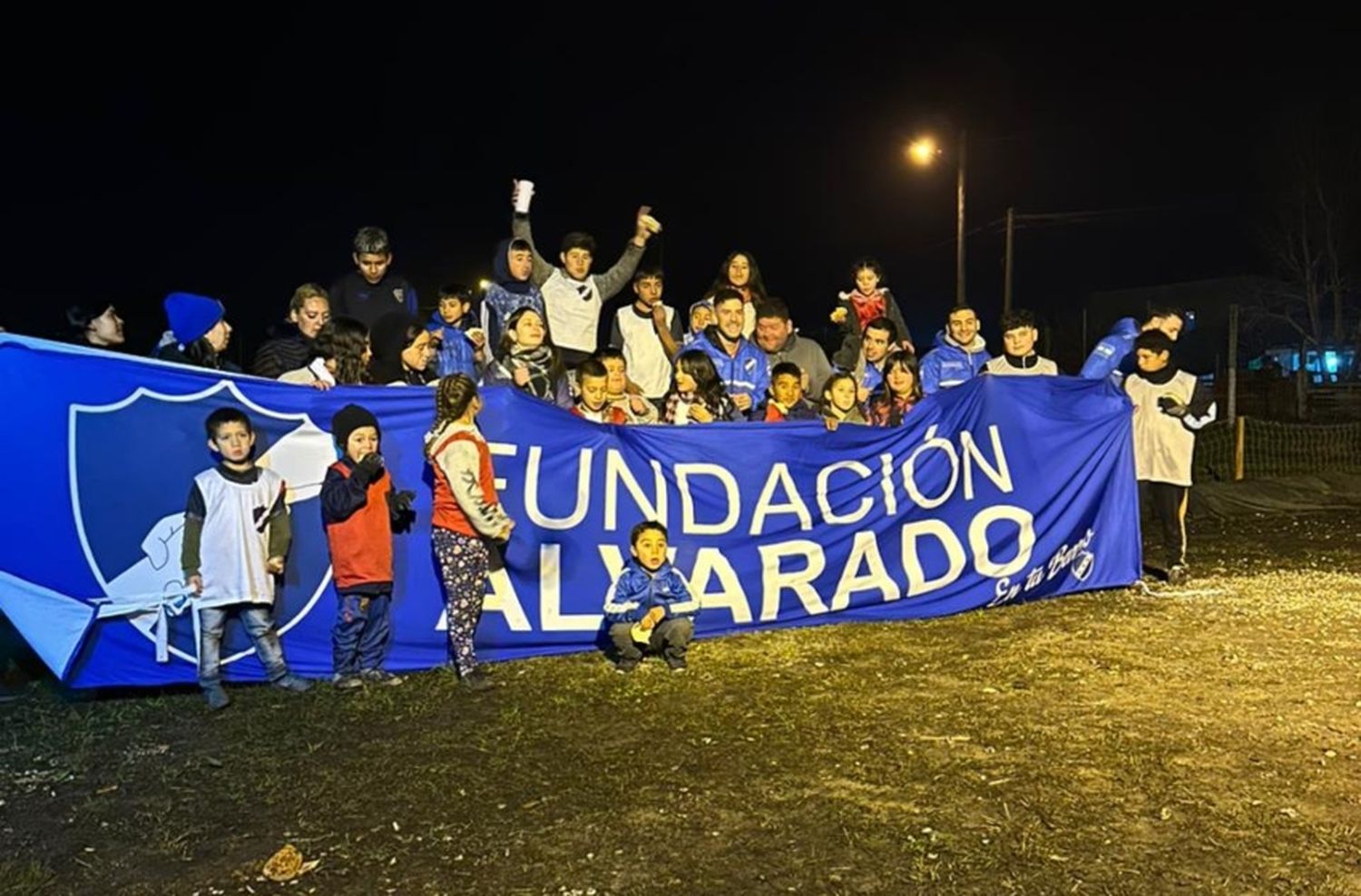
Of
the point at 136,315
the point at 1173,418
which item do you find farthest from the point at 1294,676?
the point at 136,315

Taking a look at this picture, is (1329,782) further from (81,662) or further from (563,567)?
(81,662)

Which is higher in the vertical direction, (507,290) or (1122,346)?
(507,290)

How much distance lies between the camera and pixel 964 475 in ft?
23.1

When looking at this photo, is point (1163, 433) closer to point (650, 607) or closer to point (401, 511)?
point (650, 607)

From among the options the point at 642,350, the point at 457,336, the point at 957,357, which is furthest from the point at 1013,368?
the point at 457,336

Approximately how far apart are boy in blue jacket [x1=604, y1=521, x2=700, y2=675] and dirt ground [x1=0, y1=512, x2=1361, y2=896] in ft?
0.42

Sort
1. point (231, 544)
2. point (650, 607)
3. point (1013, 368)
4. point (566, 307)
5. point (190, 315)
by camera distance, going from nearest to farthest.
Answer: point (231, 544), point (650, 607), point (190, 315), point (566, 307), point (1013, 368)

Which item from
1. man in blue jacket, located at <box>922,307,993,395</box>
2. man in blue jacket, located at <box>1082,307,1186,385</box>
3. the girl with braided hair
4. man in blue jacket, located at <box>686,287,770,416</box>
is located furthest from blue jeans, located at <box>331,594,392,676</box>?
man in blue jacket, located at <box>1082,307,1186,385</box>

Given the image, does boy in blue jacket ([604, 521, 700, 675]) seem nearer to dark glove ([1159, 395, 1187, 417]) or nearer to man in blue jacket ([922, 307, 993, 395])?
man in blue jacket ([922, 307, 993, 395])

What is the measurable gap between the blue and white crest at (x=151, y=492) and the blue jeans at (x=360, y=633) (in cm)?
24

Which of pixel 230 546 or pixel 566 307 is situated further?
pixel 566 307

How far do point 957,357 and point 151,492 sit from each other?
5239 mm

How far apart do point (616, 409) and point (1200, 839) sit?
13.1ft

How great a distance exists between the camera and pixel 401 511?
5.50 meters
